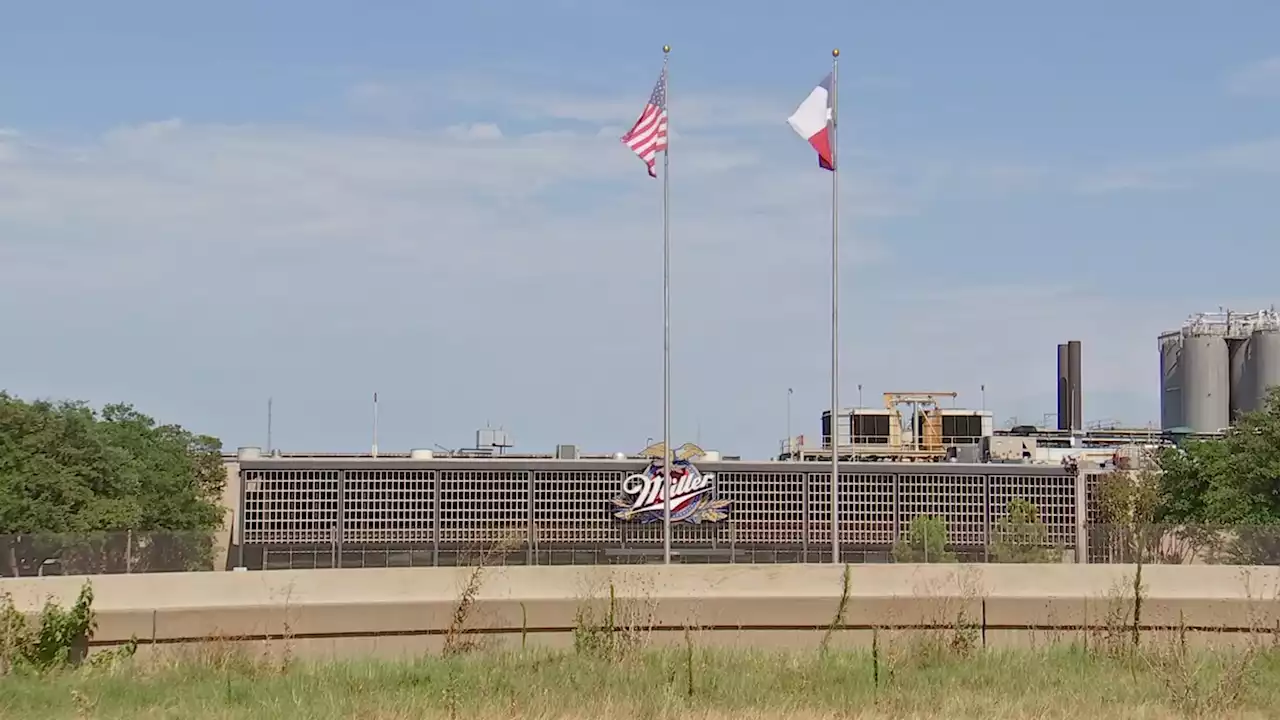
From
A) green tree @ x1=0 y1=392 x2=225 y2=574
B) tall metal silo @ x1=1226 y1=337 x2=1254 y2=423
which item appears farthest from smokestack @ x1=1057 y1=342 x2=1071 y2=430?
green tree @ x1=0 y1=392 x2=225 y2=574

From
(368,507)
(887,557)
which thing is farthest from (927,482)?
(368,507)

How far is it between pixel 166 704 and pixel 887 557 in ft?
261

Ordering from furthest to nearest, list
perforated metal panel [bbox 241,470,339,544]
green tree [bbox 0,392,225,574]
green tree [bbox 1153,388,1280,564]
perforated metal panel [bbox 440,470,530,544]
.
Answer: perforated metal panel [bbox 440,470,530,544] → perforated metal panel [bbox 241,470,339,544] → green tree [bbox 1153,388,1280,564] → green tree [bbox 0,392,225,574]

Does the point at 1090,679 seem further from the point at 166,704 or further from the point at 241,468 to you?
the point at 241,468

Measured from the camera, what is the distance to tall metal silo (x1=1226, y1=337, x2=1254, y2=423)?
110m

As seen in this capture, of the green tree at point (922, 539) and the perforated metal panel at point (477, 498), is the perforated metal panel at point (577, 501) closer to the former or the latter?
the perforated metal panel at point (477, 498)

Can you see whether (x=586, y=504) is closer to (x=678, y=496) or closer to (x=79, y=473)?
(x=678, y=496)

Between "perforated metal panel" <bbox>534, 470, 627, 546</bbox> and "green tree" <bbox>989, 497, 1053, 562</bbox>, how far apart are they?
21540 millimetres

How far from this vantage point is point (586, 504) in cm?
9725

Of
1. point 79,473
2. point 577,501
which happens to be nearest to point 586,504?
point 577,501

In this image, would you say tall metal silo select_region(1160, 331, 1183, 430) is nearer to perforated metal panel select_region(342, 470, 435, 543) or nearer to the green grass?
perforated metal panel select_region(342, 470, 435, 543)

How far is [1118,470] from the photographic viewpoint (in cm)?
9794

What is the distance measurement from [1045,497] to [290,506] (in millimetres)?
43377

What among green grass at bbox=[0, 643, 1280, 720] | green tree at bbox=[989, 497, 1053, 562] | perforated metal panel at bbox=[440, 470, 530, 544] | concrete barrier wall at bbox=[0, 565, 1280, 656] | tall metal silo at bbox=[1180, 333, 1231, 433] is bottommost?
green tree at bbox=[989, 497, 1053, 562]
